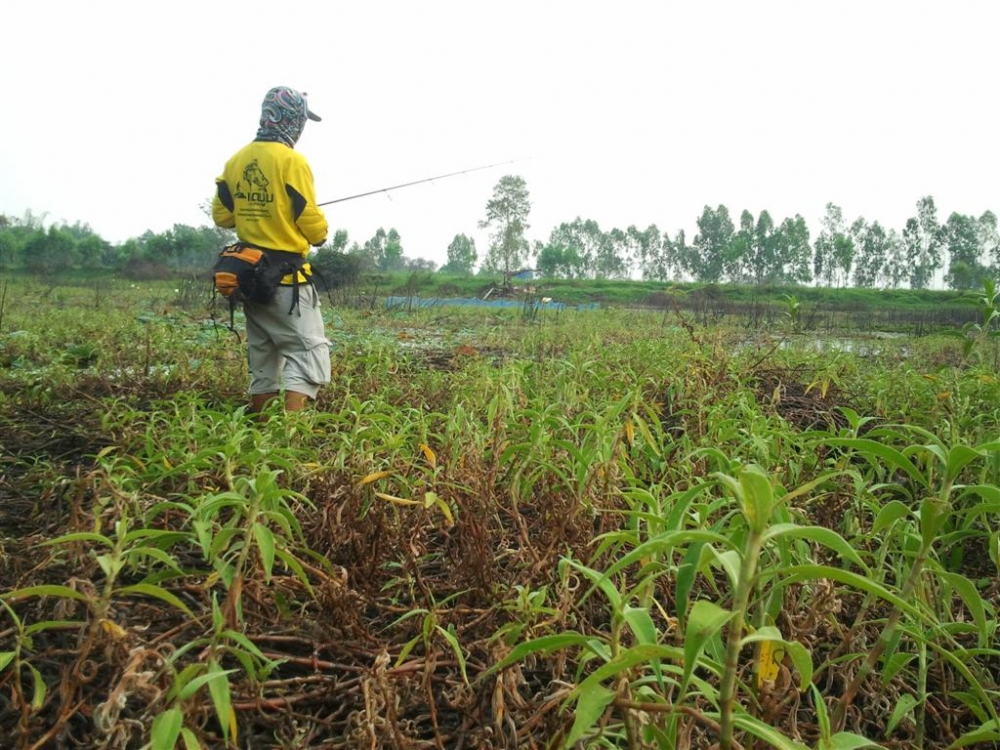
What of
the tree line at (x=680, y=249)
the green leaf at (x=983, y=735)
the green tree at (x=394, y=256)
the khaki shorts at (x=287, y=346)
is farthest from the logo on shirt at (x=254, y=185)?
the green tree at (x=394, y=256)

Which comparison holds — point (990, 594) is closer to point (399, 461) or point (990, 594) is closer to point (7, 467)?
point (399, 461)

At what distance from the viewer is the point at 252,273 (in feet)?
9.55

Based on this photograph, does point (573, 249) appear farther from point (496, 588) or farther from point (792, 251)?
point (496, 588)

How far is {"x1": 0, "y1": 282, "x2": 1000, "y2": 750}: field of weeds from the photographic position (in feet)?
2.66

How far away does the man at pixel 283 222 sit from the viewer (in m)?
3.00

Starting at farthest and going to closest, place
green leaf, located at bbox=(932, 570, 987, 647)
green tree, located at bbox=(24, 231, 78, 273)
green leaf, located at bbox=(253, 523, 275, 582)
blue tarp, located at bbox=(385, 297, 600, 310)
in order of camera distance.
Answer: green tree, located at bbox=(24, 231, 78, 273)
blue tarp, located at bbox=(385, 297, 600, 310)
green leaf, located at bbox=(253, 523, 275, 582)
green leaf, located at bbox=(932, 570, 987, 647)

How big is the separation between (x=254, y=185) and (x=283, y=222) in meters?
0.23

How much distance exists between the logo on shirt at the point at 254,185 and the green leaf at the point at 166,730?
107 inches

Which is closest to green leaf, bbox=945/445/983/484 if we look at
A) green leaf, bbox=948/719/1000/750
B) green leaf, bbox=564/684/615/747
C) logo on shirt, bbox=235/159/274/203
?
green leaf, bbox=948/719/1000/750

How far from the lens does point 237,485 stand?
150 cm

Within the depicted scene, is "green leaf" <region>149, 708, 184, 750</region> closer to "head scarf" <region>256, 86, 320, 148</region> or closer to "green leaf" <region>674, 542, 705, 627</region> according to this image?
"green leaf" <region>674, 542, 705, 627</region>

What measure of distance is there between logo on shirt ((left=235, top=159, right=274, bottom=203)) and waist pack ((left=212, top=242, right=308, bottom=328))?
254mm

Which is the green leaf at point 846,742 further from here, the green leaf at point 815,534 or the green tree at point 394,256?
the green tree at point 394,256

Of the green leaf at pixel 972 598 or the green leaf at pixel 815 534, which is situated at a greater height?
the green leaf at pixel 815 534
